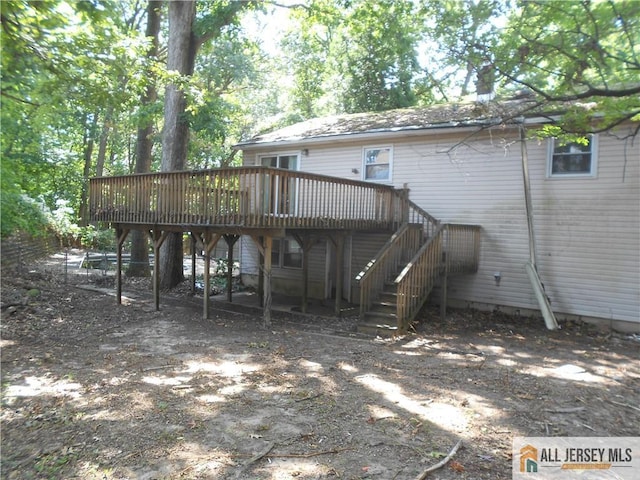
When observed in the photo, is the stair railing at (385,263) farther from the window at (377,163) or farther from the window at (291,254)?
the window at (291,254)

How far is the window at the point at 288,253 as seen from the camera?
1462 cm

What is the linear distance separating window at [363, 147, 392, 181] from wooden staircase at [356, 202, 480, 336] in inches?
73.7

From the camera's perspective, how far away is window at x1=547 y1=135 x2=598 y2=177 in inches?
397

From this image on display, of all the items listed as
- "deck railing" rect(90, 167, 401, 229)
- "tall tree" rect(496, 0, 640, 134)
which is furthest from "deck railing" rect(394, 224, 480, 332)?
"tall tree" rect(496, 0, 640, 134)

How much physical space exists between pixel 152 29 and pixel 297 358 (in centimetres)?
1514

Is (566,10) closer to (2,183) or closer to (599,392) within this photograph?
(599,392)

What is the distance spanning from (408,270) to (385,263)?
2.77ft

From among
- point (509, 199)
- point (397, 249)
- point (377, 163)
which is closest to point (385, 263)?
point (397, 249)

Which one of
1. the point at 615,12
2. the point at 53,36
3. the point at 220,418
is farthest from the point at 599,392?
the point at 53,36
